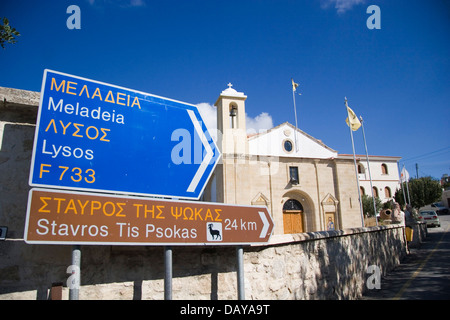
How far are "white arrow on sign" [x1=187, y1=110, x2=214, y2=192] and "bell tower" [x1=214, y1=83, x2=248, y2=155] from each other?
53.6ft

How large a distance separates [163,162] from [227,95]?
715 inches

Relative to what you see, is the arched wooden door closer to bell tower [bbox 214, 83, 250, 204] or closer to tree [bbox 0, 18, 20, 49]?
bell tower [bbox 214, 83, 250, 204]

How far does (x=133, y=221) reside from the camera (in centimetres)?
255

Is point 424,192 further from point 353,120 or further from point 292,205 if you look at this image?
point 292,205

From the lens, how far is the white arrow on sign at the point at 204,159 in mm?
3050

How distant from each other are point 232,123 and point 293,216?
28.0 feet

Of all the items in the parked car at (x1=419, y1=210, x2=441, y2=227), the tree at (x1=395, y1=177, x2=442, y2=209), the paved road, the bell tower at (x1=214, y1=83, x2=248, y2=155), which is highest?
the bell tower at (x1=214, y1=83, x2=248, y2=155)

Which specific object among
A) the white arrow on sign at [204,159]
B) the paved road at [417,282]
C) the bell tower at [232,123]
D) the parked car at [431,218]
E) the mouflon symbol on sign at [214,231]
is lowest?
the paved road at [417,282]

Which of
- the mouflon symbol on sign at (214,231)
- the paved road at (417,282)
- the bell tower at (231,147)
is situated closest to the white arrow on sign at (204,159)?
the mouflon symbol on sign at (214,231)

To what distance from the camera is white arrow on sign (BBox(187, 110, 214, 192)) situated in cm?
305

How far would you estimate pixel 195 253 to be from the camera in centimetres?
335

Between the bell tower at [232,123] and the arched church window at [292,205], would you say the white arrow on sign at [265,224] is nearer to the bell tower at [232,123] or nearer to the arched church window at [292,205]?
the bell tower at [232,123]

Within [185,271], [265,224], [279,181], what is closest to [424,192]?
[279,181]

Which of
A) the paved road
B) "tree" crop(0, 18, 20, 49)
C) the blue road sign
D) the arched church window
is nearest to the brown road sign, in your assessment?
the blue road sign
